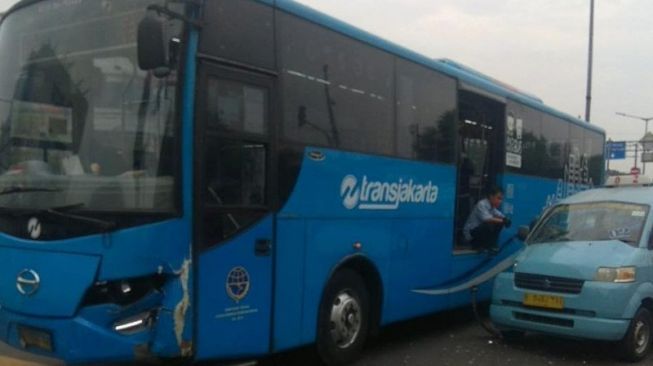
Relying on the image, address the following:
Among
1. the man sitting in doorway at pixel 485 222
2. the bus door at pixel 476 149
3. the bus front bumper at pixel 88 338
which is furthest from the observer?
the man sitting in doorway at pixel 485 222

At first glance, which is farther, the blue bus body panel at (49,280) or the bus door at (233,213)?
the bus door at (233,213)

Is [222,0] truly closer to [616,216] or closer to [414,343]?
[414,343]

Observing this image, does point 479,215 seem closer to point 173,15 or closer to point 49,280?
point 173,15

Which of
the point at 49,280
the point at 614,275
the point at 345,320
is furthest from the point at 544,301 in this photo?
the point at 49,280

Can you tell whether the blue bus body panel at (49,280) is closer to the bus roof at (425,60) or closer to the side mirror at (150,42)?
the side mirror at (150,42)

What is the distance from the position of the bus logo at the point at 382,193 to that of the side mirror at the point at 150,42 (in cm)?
263

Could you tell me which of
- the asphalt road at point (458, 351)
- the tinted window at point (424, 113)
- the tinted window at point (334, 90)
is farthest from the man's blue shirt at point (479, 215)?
the tinted window at point (334, 90)

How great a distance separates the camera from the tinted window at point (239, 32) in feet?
18.0

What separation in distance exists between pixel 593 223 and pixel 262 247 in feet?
15.9

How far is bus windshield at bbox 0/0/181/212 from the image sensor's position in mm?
5207

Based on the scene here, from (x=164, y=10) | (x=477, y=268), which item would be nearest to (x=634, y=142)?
(x=477, y=268)

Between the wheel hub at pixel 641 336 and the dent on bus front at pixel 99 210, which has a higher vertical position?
the dent on bus front at pixel 99 210

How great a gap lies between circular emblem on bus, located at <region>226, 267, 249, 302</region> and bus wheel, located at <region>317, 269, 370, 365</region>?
1.23 m

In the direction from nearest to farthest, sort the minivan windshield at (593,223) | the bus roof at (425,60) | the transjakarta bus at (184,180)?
the transjakarta bus at (184,180)
the bus roof at (425,60)
the minivan windshield at (593,223)
